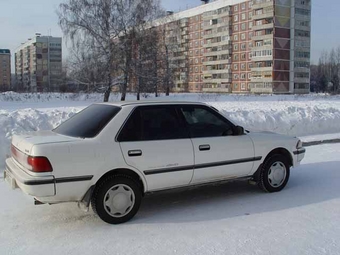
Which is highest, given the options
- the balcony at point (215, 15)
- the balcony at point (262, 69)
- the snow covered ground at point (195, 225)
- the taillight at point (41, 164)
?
the balcony at point (215, 15)

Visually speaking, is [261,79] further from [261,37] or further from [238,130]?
[238,130]

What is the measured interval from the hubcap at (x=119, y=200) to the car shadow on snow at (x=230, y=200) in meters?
0.22

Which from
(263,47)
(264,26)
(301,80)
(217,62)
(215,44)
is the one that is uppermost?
(264,26)

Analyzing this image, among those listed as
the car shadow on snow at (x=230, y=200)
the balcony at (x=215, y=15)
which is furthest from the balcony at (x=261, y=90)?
the car shadow on snow at (x=230, y=200)

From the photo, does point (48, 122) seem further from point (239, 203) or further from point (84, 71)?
point (84, 71)

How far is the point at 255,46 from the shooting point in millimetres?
88375

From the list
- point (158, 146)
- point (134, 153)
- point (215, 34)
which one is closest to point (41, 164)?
point (134, 153)

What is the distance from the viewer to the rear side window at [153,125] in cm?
493

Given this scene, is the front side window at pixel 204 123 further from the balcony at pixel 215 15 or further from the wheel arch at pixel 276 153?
the balcony at pixel 215 15

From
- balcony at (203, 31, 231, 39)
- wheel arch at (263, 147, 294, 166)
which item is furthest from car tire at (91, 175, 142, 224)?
balcony at (203, 31, 231, 39)

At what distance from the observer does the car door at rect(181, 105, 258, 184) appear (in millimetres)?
5355

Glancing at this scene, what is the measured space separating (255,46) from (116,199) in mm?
88299

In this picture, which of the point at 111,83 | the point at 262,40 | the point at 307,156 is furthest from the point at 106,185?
the point at 262,40

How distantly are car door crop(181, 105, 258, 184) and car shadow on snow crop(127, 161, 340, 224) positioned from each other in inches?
16.0
